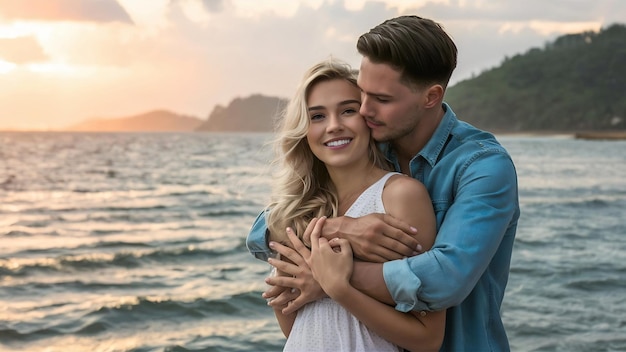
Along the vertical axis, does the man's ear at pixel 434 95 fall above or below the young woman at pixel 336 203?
above

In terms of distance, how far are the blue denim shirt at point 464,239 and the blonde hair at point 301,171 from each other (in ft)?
0.92

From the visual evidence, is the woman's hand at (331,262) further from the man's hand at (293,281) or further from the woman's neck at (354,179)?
the woman's neck at (354,179)

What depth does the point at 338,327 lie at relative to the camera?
2.65 metres

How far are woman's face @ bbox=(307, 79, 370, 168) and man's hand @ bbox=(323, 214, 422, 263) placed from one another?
0.31 meters

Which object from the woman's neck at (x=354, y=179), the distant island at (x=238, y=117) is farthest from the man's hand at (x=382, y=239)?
the distant island at (x=238, y=117)

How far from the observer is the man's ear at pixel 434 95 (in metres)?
2.71

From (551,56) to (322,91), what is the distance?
91.1 metres

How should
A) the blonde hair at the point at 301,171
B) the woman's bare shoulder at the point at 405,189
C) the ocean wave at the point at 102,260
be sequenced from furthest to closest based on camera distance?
the ocean wave at the point at 102,260, the blonde hair at the point at 301,171, the woman's bare shoulder at the point at 405,189

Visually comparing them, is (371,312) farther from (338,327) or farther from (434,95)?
(434,95)

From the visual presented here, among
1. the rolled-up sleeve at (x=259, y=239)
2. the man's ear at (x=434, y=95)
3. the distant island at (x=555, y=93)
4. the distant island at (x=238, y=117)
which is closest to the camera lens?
the man's ear at (x=434, y=95)

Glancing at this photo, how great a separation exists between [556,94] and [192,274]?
80169 millimetres

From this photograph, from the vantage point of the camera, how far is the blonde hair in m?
2.81

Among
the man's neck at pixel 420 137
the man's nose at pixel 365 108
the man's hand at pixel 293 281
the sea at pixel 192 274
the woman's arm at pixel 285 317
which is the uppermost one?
the man's nose at pixel 365 108

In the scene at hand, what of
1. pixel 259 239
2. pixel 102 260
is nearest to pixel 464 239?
pixel 259 239
